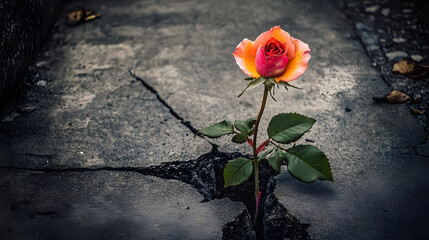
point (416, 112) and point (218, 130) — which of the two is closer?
point (218, 130)

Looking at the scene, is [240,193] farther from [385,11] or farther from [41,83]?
[385,11]

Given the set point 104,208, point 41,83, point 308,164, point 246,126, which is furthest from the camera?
point 41,83

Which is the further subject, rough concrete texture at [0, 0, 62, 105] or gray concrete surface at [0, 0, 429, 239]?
rough concrete texture at [0, 0, 62, 105]

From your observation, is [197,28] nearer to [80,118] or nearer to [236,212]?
[80,118]

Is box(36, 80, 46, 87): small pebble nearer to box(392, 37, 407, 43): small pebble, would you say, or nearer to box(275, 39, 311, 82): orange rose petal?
box(275, 39, 311, 82): orange rose petal

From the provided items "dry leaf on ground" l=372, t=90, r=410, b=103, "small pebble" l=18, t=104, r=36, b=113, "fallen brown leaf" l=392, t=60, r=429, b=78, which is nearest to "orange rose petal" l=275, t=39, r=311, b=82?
"dry leaf on ground" l=372, t=90, r=410, b=103

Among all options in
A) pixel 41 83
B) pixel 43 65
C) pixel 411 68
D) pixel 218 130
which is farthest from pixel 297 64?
pixel 43 65

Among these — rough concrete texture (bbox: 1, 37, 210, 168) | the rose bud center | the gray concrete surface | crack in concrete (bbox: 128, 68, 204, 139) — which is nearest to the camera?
the rose bud center
